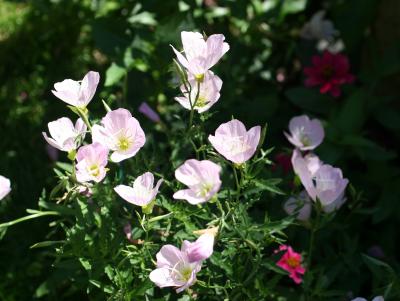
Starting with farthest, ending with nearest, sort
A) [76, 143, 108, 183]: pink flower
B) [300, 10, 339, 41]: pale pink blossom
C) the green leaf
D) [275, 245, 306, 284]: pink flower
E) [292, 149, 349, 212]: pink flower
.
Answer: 1. [300, 10, 339, 41]: pale pink blossom
2. the green leaf
3. [275, 245, 306, 284]: pink flower
4. [292, 149, 349, 212]: pink flower
5. [76, 143, 108, 183]: pink flower

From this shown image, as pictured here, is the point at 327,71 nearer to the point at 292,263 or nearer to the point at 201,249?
the point at 292,263

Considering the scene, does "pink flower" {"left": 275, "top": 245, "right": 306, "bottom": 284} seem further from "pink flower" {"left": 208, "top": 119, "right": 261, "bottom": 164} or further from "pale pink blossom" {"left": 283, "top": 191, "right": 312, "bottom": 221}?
"pink flower" {"left": 208, "top": 119, "right": 261, "bottom": 164}

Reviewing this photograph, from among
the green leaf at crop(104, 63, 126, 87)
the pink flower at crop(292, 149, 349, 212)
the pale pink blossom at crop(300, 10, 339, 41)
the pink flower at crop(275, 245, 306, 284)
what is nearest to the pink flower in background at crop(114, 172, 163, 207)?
the pink flower at crop(292, 149, 349, 212)

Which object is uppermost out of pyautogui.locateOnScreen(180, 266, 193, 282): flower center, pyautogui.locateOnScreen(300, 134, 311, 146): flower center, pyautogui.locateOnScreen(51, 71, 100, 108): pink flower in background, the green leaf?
pyautogui.locateOnScreen(51, 71, 100, 108): pink flower in background

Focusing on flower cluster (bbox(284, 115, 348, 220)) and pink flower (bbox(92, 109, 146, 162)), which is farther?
flower cluster (bbox(284, 115, 348, 220))

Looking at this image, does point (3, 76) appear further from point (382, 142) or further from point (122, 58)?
point (382, 142)

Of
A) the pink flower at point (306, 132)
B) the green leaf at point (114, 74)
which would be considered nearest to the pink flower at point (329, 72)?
the pink flower at point (306, 132)

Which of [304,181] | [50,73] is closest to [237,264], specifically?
[304,181]

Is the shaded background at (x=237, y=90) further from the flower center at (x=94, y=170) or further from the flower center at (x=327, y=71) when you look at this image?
the flower center at (x=94, y=170)
